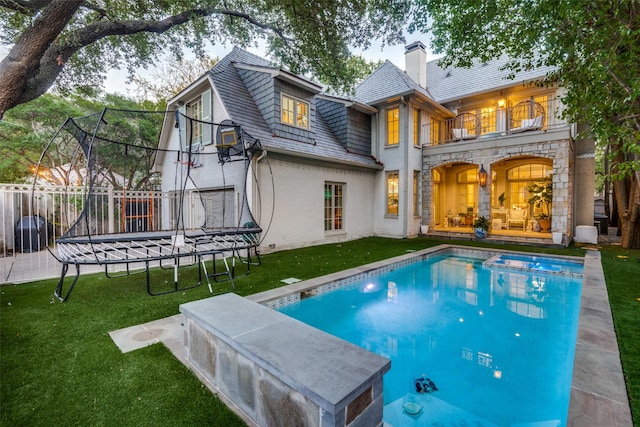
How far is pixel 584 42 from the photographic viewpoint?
5184 mm

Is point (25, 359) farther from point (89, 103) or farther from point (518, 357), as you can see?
point (89, 103)

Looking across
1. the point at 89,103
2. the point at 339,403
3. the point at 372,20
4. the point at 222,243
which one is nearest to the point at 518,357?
the point at 339,403

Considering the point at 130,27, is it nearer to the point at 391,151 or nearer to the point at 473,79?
the point at 391,151

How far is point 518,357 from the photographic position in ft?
10.9

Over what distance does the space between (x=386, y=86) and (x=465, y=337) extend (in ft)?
34.7

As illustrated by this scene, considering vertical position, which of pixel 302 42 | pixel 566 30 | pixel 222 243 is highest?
pixel 302 42

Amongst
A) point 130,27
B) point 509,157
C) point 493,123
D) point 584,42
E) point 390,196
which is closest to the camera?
point 584,42

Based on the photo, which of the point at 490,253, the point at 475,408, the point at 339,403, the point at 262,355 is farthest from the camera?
the point at 490,253

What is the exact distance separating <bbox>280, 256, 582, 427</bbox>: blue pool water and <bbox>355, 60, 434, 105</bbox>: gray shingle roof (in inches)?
294

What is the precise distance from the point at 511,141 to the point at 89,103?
17660mm

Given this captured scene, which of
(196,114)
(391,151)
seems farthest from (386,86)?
(196,114)

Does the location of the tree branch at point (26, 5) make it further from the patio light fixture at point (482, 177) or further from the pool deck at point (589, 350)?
the patio light fixture at point (482, 177)

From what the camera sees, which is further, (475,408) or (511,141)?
(511,141)

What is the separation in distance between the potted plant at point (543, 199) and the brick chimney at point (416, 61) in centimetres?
662
